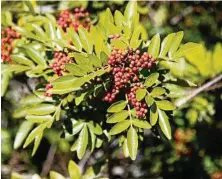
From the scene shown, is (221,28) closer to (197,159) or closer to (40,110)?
(197,159)

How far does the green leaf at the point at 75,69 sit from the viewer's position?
5.06 ft

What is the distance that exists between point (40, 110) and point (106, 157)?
0.63 meters

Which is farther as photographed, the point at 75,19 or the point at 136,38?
the point at 75,19

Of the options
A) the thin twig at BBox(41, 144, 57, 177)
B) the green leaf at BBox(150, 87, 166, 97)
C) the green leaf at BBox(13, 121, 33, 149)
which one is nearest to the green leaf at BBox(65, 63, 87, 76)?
the green leaf at BBox(150, 87, 166, 97)

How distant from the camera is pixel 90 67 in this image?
156cm

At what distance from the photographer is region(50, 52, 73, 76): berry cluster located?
1.71 metres

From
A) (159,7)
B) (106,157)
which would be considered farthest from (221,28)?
(106,157)

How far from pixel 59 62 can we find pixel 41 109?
0.21 m

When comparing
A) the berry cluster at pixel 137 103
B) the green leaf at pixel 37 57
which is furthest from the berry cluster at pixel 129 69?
the green leaf at pixel 37 57

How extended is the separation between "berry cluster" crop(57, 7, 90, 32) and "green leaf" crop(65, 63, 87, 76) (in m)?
0.51

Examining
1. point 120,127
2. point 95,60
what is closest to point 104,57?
point 95,60

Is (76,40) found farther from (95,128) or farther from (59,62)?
(95,128)

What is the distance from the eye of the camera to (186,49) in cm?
164

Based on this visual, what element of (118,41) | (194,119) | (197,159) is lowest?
(197,159)
